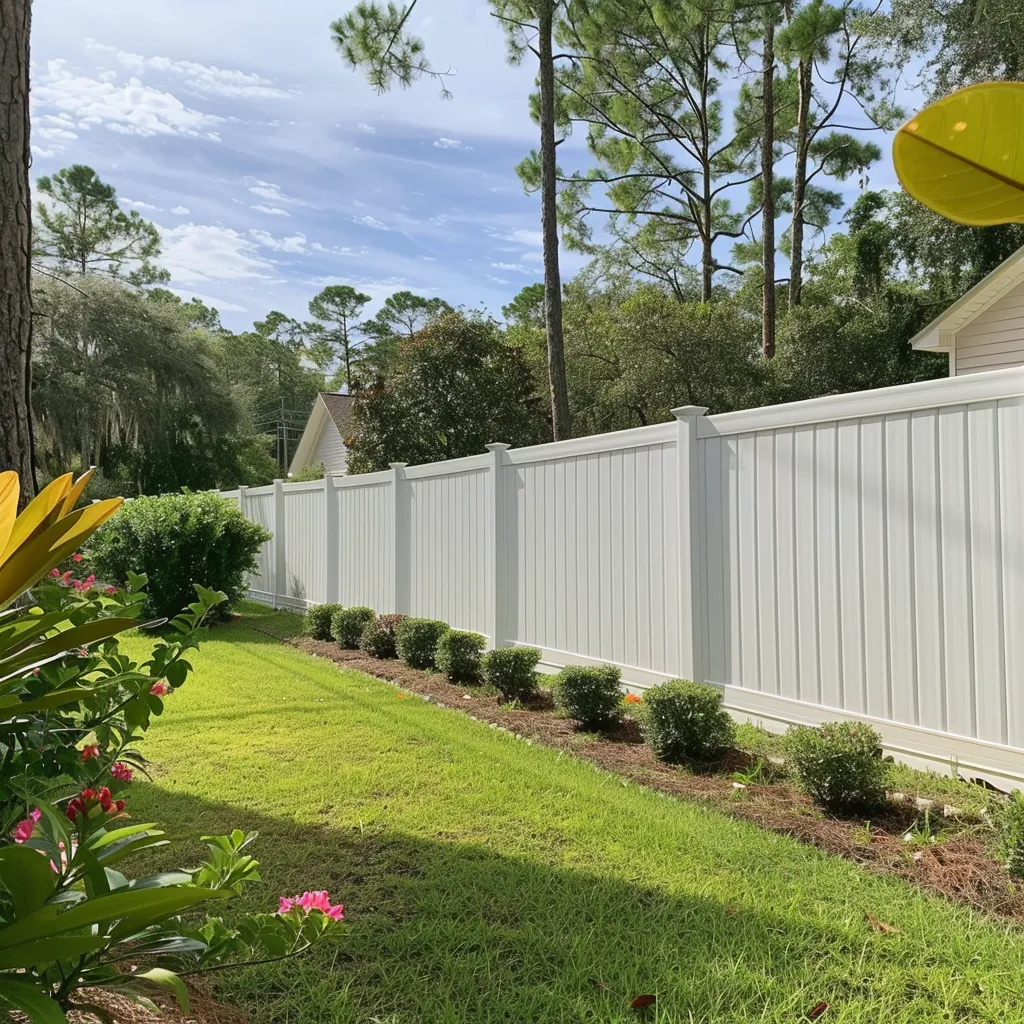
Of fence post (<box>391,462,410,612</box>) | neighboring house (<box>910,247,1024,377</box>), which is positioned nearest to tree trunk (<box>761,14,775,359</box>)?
neighboring house (<box>910,247,1024,377</box>)

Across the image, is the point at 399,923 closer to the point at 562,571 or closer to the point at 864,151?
the point at 562,571

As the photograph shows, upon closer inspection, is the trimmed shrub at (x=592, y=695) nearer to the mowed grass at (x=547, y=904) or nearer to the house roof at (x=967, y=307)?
the mowed grass at (x=547, y=904)

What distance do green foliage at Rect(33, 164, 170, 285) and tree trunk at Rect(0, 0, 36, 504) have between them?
1248 inches

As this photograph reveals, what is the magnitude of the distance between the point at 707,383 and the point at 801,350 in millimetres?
1915

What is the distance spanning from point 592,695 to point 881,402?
2426 millimetres

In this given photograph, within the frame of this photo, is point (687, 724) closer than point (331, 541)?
Yes

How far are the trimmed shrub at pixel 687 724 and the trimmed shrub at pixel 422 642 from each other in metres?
3.12

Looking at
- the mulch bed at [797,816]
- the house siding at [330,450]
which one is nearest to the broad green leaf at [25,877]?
the mulch bed at [797,816]

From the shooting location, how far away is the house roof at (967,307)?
9073mm

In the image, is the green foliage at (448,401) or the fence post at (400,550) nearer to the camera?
the fence post at (400,550)

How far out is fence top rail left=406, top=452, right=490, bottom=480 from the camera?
7.27 m

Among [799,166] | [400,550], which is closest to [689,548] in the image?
[400,550]

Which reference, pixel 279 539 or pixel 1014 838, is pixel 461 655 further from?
pixel 279 539

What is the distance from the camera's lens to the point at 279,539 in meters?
11.9
